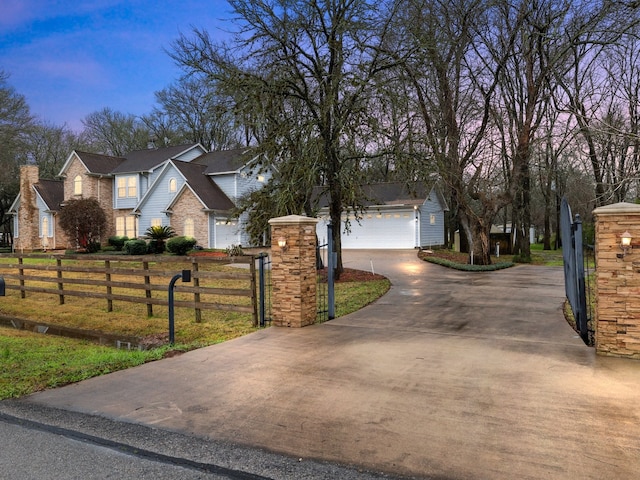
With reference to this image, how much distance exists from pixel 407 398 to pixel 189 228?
73.8 ft

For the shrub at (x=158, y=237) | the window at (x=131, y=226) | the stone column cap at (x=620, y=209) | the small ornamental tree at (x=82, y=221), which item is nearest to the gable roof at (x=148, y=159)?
the window at (x=131, y=226)

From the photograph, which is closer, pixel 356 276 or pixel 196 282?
pixel 196 282

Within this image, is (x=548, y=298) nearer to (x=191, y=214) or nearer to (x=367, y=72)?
(x=367, y=72)

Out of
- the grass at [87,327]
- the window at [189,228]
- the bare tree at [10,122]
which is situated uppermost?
the bare tree at [10,122]

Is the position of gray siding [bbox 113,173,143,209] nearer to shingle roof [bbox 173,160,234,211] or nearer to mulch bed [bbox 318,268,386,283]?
shingle roof [bbox 173,160,234,211]

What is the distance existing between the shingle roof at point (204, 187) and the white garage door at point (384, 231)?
638 centimetres

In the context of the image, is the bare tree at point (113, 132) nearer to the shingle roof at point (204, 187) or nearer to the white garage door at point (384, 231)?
the shingle roof at point (204, 187)

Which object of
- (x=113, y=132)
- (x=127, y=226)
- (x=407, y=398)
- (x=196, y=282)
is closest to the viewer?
(x=407, y=398)

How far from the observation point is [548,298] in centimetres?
1021

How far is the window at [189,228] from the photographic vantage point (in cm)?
2489

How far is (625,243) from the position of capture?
17.1ft

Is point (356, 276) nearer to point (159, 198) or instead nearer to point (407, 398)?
point (407, 398)

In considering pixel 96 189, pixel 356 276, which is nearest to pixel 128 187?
pixel 96 189

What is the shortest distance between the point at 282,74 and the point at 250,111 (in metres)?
1.48
